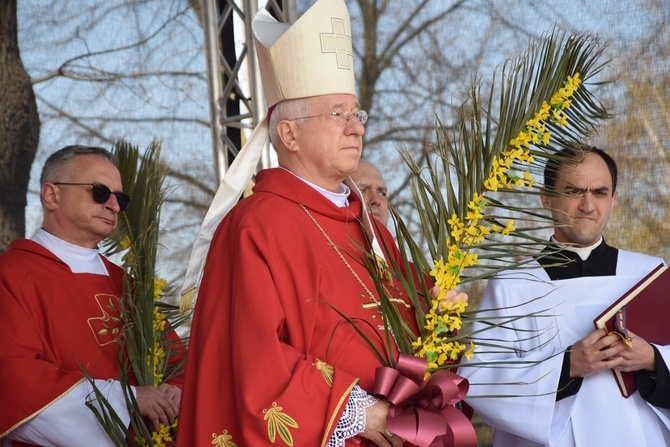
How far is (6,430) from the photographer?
3658 millimetres

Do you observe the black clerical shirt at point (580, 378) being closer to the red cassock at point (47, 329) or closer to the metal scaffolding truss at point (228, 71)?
the red cassock at point (47, 329)

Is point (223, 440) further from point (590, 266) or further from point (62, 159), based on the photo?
point (62, 159)

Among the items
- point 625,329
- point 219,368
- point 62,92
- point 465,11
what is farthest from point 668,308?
point 62,92

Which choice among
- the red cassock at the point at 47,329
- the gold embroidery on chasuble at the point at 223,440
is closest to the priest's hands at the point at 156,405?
the red cassock at the point at 47,329

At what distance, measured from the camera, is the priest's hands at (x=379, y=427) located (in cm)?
264

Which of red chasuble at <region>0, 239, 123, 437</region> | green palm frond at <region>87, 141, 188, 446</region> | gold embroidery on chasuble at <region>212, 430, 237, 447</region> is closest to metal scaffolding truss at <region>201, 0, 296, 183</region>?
green palm frond at <region>87, 141, 188, 446</region>

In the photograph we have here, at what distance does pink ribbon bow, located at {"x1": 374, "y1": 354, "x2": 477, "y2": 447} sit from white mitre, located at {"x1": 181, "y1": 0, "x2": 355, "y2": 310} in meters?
0.99

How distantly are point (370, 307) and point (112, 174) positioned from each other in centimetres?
191

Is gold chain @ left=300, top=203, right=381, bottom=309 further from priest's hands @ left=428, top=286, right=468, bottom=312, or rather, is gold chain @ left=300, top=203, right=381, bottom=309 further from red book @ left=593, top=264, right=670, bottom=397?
red book @ left=593, top=264, right=670, bottom=397

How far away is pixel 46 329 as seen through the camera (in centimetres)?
396

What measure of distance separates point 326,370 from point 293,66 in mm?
1076

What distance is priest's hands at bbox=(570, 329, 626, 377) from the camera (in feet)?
10.6

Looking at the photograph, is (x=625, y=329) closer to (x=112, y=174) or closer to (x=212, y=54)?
(x=112, y=174)

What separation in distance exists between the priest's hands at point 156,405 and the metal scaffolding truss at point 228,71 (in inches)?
93.1
